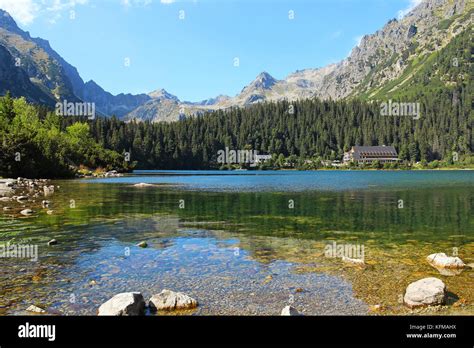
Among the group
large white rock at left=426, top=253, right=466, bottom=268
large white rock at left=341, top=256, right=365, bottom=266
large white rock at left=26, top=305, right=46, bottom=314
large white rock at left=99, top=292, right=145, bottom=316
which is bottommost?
large white rock at left=341, top=256, right=365, bottom=266

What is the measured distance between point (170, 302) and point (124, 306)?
1.65 m

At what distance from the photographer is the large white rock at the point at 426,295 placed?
12133 millimetres

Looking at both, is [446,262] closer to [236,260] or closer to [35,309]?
[236,260]

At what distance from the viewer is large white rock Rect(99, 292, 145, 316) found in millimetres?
10766

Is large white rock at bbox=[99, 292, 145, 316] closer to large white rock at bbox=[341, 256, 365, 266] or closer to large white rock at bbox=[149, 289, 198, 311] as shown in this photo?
large white rock at bbox=[149, 289, 198, 311]

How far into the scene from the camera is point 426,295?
12.2 m

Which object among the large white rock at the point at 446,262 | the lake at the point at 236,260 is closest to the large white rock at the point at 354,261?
the lake at the point at 236,260

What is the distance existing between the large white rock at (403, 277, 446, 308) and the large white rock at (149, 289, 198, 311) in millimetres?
7080

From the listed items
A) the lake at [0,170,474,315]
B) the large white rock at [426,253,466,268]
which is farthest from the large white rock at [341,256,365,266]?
the large white rock at [426,253,466,268]

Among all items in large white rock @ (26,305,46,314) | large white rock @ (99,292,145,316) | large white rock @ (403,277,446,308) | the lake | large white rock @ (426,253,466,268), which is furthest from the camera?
large white rock @ (426,253,466,268)

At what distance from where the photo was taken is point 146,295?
43.8 feet
